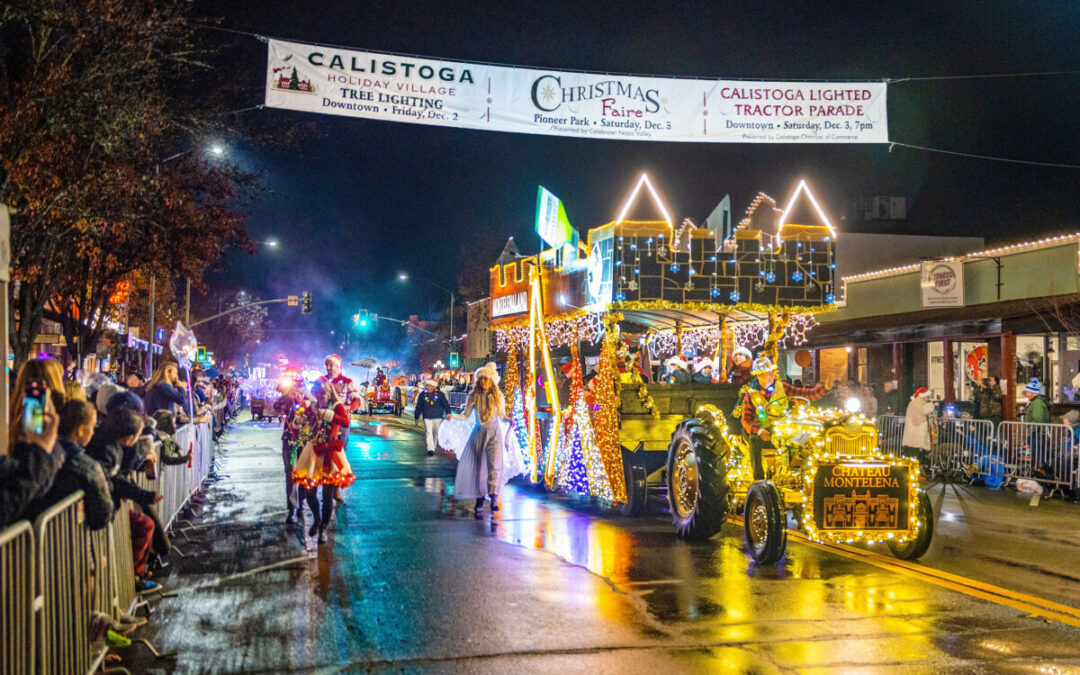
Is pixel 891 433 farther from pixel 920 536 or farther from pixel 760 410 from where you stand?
pixel 920 536

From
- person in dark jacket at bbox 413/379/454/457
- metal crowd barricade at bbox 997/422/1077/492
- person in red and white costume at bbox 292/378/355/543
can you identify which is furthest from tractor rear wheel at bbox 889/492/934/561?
person in dark jacket at bbox 413/379/454/457

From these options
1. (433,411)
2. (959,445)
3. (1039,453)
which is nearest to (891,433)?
(959,445)

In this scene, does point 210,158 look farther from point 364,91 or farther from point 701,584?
point 701,584

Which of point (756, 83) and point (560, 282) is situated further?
point (756, 83)

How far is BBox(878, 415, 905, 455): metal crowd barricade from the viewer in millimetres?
17828

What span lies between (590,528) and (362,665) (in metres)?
5.33

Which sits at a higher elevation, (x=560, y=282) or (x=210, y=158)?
(x=210, y=158)

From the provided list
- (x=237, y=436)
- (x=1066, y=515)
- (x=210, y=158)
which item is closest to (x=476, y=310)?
(x=237, y=436)

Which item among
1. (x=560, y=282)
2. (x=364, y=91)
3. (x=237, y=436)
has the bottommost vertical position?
(x=237, y=436)

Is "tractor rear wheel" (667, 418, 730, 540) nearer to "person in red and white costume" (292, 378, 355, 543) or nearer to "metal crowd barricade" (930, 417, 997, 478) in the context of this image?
"person in red and white costume" (292, 378, 355, 543)

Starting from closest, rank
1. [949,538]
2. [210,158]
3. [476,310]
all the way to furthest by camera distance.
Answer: [949,538]
[210,158]
[476,310]

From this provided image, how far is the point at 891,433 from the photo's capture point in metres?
18.2

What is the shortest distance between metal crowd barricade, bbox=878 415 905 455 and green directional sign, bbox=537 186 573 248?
853cm

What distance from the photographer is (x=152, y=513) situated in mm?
7359
